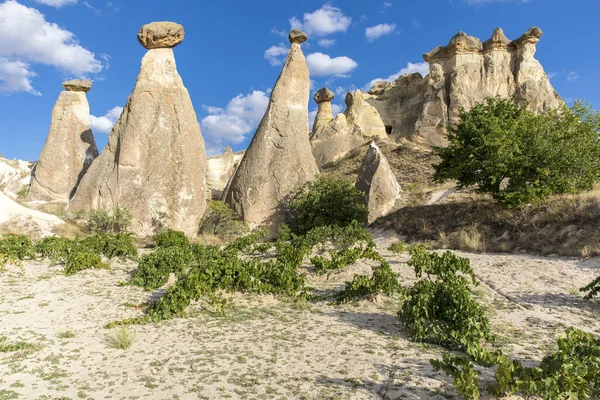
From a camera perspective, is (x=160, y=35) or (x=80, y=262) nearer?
(x=80, y=262)

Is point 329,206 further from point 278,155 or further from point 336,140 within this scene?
point 336,140

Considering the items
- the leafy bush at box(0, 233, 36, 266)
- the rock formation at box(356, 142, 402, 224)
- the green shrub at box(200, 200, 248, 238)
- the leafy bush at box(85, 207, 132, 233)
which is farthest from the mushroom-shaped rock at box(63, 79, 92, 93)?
the rock formation at box(356, 142, 402, 224)

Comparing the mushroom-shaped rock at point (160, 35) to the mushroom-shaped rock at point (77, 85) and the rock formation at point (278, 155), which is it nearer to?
the rock formation at point (278, 155)

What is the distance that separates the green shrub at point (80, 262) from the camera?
6.43 metres

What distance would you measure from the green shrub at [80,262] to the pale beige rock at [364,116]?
73.7 ft

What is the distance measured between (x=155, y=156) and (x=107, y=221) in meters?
2.66

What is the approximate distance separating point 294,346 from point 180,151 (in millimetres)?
11274

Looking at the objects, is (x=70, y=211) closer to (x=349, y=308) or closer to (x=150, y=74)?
(x=150, y=74)

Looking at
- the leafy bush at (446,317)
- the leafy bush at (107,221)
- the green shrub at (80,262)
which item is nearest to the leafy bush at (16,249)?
the green shrub at (80,262)

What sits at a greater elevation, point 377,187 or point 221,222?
point 377,187

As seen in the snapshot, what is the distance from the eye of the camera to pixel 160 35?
14.0 meters

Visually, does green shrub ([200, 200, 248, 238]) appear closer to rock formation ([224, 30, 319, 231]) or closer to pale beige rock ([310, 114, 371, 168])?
rock formation ([224, 30, 319, 231])

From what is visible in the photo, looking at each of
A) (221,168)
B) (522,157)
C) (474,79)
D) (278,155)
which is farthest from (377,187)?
(221,168)

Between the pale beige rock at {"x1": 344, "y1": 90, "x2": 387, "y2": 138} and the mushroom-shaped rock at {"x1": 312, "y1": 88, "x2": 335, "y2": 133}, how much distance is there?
1323 mm
